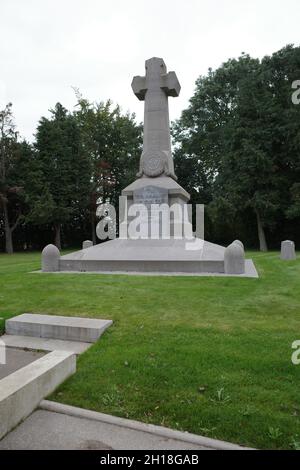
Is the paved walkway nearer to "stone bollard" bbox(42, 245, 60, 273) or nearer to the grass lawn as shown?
the grass lawn

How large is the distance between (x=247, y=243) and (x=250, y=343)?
27.5m

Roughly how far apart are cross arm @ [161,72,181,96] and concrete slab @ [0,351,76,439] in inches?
570

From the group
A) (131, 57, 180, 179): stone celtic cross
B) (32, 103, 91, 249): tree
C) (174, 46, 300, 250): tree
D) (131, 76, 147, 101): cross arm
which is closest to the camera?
(131, 57, 180, 179): stone celtic cross

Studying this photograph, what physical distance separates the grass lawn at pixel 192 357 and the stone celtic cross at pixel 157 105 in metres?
9.02

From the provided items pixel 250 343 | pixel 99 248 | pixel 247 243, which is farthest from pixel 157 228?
pixel 247 243

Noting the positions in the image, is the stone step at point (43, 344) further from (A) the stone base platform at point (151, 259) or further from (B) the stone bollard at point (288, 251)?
(B) the stone bollard at point (288, 251)

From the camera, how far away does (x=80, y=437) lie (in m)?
3.02

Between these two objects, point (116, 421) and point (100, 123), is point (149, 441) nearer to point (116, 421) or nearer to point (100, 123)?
point (116, 421)

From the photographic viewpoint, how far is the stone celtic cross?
15992 millimetres

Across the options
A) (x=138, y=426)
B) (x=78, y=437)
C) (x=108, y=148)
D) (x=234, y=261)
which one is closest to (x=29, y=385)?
(x=78, y=437)

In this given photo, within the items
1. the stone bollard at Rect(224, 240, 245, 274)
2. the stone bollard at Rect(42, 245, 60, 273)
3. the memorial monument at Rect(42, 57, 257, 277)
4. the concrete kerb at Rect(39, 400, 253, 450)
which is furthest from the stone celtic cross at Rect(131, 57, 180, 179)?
the concrete kerb at Rect(39, 400, 253, 450)

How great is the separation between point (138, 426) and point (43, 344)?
2.62m

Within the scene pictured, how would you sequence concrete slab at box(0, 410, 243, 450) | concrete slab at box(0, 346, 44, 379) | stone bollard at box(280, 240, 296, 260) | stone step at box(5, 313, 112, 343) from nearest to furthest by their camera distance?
concrete slab at box(0, 410, 243, 450) < concrete slab at box(0, 346, 44, 379) < stone step at box(5, 313, 112, 343) < stone bollard at box(280, 240, 296, 260)

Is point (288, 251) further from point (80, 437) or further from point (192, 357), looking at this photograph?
point (80, 437)
